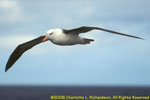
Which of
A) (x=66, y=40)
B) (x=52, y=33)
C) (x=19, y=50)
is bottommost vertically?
(x=66, y=40)

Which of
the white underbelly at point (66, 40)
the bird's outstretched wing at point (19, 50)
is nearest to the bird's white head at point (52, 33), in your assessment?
the white underbelly at point (66, 40)

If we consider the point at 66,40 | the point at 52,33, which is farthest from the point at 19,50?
the point at 66,40

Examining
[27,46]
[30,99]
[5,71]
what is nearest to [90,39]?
[27,46]

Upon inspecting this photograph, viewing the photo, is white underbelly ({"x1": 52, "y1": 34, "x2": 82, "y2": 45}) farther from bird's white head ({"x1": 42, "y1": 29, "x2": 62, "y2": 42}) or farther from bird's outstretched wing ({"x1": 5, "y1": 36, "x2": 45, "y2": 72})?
bird's outstretched wing ({"x1": 5, "y1": 36, "x2": 45, "y2": 72})

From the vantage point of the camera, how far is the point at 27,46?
52.2ft

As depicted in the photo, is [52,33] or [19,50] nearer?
[52,33]

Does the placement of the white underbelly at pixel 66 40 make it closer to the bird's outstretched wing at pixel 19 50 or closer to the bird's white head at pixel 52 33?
the bird's white head at pixel 52 33

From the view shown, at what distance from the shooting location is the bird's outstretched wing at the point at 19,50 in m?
15.4

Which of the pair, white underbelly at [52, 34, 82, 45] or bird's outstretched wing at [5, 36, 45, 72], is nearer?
white underbelly at [52, 34, 82, 45]

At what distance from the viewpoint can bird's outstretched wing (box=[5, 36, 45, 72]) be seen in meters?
15.4

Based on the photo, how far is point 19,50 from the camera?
16141mm

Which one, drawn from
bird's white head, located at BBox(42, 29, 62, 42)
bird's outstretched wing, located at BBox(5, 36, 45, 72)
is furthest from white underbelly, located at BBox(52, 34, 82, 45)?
bird's outstretched wing, located at BBox(5, 36, 45, 72)

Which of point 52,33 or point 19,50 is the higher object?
point 19,50

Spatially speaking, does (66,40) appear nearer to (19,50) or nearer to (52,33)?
(52,33)
